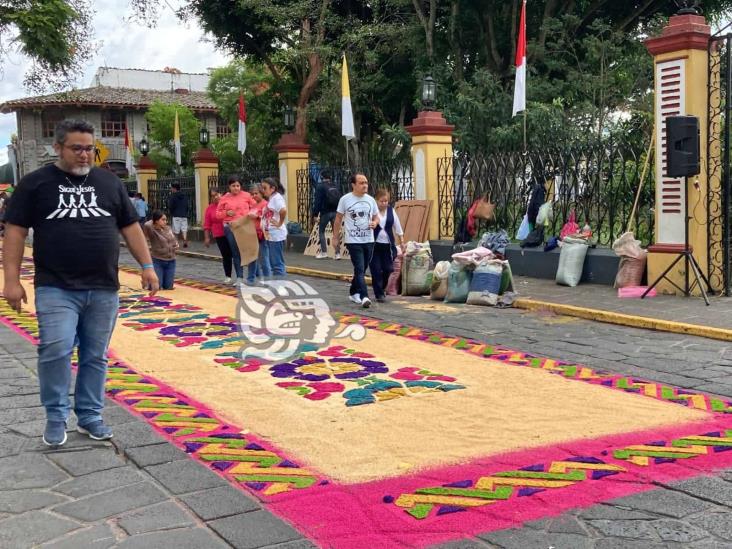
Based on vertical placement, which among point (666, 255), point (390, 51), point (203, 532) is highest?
point (390, 51)

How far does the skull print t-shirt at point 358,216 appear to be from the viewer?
32.9ft

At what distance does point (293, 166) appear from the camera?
806 inches

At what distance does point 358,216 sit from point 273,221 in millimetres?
2271

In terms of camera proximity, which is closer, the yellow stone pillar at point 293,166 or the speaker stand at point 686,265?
the speaker stand at point 686,265

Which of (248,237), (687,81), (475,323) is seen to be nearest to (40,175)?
(475,323)

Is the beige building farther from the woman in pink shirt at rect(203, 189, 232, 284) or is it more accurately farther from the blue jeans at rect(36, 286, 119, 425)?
the blue jeans at rect(36, 286, 119, 425)

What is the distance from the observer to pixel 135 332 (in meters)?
8.33

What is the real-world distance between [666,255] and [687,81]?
86.5 inches

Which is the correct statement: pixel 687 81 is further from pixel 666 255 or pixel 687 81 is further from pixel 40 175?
pixel 40 175

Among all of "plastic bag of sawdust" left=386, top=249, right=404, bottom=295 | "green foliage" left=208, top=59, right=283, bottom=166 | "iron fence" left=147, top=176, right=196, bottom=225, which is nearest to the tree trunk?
"green foliage" left=208, top=59, right=283, bottom=166

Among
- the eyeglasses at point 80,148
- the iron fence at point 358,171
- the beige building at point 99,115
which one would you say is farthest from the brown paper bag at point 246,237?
the beige building at point 99,115

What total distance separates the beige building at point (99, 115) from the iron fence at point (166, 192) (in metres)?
16.7

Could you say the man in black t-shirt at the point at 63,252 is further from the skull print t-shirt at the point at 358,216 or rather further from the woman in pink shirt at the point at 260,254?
the woman in pink shirt at the point at 260,254

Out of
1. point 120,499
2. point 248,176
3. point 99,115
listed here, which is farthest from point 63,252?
point 99,115
